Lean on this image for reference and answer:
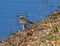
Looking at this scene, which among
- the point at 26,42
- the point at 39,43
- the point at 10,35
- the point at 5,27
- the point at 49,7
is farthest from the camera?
the point at 49,7

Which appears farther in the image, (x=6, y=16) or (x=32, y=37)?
(x=6, y=16)

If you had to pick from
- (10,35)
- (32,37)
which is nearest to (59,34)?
(32,37)

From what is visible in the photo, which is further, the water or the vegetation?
the water

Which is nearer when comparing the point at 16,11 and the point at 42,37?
the point at 42,37

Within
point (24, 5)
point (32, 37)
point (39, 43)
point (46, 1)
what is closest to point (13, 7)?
point (24, 5)

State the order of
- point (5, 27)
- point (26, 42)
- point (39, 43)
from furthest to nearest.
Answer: point (5, 27) → point (26, 42) → point (39, 43)

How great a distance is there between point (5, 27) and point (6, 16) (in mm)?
606

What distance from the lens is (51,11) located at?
9922 mm

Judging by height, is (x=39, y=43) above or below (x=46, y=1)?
below

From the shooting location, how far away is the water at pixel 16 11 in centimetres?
924

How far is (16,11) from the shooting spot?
1018 centimetres

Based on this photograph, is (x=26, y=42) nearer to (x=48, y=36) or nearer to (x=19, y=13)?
(x=48, y=36)

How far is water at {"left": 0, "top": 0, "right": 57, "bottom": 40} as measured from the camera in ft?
30.3

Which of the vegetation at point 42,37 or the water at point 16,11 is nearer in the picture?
the vegetation at point 42,37
